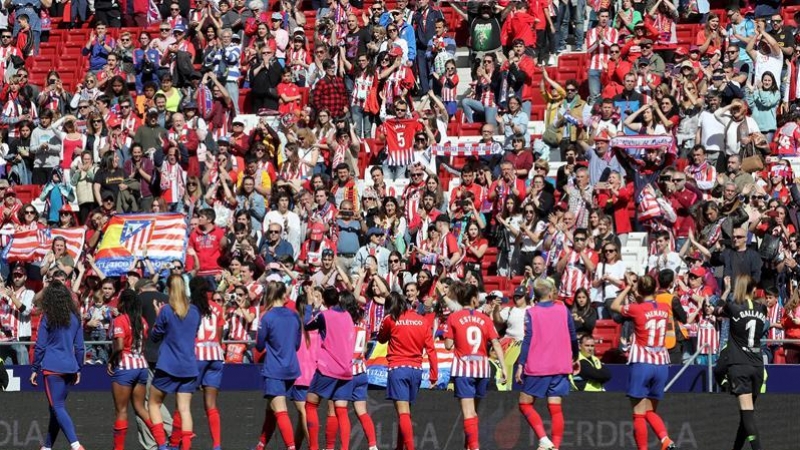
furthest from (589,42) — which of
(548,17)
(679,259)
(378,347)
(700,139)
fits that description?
(378,347)

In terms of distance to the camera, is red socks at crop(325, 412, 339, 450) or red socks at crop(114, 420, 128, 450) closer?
red socks at crop(114, 420, 128, 450)

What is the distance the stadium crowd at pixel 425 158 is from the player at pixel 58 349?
14.4 ft

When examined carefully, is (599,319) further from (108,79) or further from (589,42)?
→ (108,79)

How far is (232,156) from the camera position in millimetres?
26797

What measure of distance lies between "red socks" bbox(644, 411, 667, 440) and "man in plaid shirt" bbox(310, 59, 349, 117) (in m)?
9.69

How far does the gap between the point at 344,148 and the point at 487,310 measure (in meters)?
4.73

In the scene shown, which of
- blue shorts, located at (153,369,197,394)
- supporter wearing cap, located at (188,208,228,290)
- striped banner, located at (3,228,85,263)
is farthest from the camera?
striped banner, located at (3,228,85,263)

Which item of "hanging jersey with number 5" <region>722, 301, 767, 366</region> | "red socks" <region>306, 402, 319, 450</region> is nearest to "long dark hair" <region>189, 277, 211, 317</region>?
"red socks" <region>306, 402, 319, 450</region>

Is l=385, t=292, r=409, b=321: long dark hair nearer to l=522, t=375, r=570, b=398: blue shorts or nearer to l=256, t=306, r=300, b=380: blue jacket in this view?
l=256, t=306, r=300, b=380: blue jacket

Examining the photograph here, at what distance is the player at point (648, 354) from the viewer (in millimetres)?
18438

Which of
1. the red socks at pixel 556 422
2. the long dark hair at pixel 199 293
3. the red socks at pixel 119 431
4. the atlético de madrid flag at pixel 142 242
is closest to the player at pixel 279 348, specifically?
the long dark hair at pixel 199 293

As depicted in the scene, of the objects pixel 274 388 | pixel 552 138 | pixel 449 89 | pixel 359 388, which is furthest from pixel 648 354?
pixel 449 89

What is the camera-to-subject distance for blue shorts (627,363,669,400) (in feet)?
60.6

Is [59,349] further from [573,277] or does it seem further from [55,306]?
[573,277]
